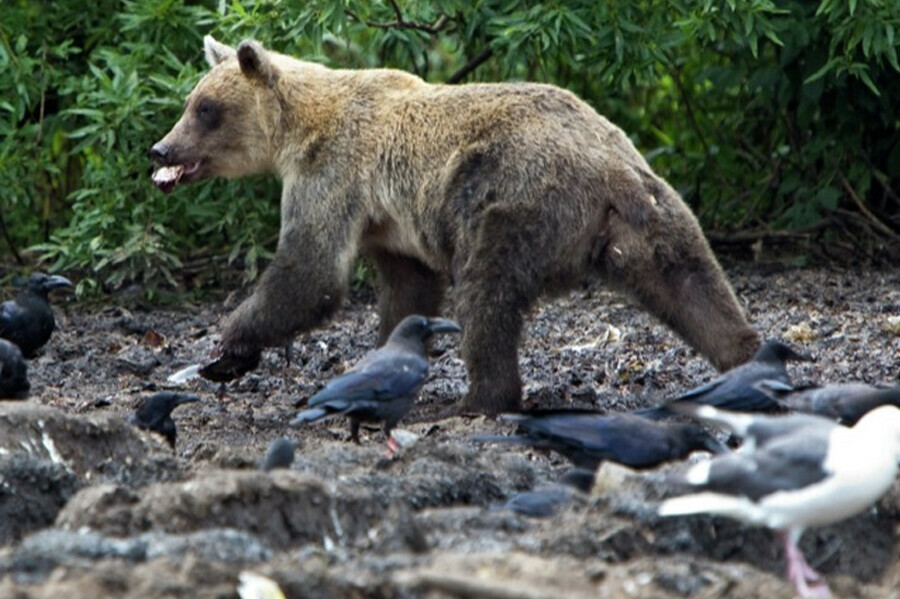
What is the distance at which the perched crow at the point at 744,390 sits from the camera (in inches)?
286

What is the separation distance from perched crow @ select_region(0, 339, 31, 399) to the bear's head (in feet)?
6.55

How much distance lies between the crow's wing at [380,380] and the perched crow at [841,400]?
1534 mm

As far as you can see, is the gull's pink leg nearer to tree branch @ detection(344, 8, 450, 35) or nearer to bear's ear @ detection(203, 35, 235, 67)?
bear's ear @ detection(203, 35, 235, 67)

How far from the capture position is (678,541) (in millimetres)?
5738

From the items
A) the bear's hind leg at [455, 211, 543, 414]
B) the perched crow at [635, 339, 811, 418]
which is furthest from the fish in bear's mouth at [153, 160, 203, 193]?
the perched crow at [635, 339, 811, 418]

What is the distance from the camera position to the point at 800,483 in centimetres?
527

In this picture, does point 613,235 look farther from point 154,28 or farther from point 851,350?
point 154,28

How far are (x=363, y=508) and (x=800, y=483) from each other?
138 centimetres

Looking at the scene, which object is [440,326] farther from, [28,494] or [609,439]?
[28,494]

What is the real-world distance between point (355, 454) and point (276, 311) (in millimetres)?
2183

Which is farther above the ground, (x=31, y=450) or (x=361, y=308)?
(x=31, y=450)

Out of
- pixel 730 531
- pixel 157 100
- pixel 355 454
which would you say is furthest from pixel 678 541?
pixel 157 100

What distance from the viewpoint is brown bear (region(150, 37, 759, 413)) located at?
27.1ft

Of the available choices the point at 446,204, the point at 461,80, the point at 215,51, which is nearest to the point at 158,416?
the point at 446,204
